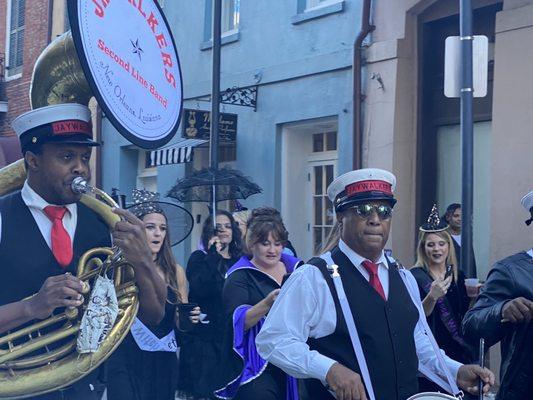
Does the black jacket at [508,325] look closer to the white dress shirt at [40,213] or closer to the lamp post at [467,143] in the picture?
the lamp post at [467,143]

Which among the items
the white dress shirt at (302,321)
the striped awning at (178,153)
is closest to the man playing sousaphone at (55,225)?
the white dress shirt at (302,321)

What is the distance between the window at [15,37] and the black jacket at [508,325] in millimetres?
19182

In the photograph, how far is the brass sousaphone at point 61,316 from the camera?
4.11m

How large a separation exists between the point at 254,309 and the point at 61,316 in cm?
233

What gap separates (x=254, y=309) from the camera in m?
6.39

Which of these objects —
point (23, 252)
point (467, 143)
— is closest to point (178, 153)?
point (467, 143)

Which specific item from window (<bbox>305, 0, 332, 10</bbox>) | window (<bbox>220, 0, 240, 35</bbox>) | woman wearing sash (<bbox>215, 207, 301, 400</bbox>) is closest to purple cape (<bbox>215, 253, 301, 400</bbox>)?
woman wearing sash (<bbox>215, 207, 301, 400</bbox>)

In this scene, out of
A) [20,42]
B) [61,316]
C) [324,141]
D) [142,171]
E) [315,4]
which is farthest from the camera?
[20,42]

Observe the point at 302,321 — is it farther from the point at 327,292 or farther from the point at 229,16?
the point at 229,16

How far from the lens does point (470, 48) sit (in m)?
6.71

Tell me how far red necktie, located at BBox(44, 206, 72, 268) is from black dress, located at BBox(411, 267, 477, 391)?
3.26 meters

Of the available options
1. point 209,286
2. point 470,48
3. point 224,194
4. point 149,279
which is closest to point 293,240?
point 224,194

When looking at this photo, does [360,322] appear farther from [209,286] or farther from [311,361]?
[209,286]

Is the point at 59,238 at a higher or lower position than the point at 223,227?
lower
